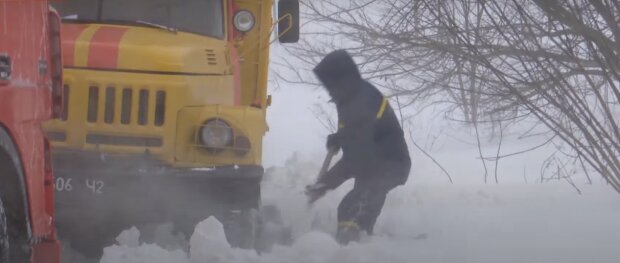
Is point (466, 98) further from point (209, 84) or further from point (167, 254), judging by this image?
point (167, 254)

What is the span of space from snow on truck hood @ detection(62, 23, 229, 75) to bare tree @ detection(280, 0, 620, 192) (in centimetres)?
144

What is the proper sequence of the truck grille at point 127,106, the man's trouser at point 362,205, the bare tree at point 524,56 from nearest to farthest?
the bare tree at point 524,56 → the truck grille at point 127,106 → the man's trouser at point 362,205

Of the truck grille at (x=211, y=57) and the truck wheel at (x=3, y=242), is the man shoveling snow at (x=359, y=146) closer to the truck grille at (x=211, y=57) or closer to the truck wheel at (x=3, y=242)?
the truck grille at (x=211, y=57)

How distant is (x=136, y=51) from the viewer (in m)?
7.17

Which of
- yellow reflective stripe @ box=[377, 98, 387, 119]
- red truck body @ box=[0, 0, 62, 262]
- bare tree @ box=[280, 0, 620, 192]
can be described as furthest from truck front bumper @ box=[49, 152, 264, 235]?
bare tree @ box=[280, 0, 620, 192]

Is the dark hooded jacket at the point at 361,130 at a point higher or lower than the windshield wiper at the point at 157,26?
lower

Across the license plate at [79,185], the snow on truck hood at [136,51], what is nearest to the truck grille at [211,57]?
the snow on truck hood at [136,51]

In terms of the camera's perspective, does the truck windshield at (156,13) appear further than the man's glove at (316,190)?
No

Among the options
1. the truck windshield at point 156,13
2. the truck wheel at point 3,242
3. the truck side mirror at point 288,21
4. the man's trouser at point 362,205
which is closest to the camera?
the truck wheel at point 3,242

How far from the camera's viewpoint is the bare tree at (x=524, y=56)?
6879 millimetres

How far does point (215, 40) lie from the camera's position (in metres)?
8.14

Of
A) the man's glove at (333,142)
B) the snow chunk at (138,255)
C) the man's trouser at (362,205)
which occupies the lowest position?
the snow chunk at (138,255)

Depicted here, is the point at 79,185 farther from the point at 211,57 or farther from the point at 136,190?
the point at 211,57

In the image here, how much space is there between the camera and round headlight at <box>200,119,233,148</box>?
6996 mm
